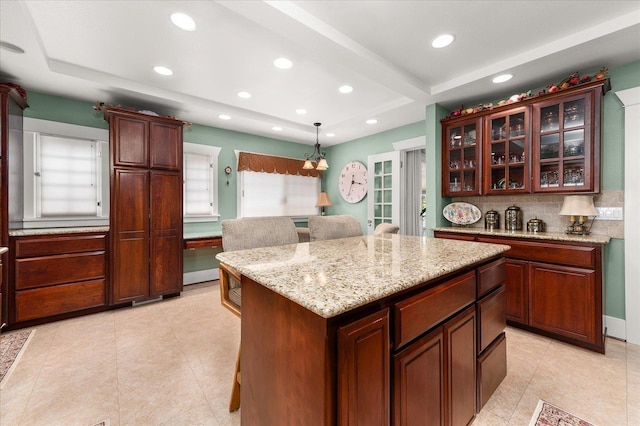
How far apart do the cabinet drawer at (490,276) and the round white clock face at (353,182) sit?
136 inches

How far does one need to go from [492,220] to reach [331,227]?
2.07 metres

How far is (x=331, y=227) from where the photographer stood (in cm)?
249

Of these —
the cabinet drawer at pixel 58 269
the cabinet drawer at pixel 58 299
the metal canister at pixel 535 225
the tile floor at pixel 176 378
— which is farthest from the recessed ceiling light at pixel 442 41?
the cabinet drawer at pixel 58 299

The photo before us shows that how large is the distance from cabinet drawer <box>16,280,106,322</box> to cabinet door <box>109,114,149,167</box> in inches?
54.2

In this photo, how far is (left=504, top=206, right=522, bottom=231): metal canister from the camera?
10.2 ft

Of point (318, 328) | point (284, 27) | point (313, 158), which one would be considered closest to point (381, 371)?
point (318, 328)

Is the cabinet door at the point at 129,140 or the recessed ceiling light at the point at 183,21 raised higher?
the recessed ceiling light at the point at 183,21

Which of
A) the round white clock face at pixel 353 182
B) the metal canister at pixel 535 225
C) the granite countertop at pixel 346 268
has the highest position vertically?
the round white clock face at pixel 353 182

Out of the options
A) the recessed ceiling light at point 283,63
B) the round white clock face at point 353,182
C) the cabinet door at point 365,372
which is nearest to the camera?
the cabinet door at point 365,372

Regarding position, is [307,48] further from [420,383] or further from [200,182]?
[200,182]

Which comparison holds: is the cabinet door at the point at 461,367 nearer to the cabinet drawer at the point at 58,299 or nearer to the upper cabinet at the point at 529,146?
the upper cabinet at the point at 529,146

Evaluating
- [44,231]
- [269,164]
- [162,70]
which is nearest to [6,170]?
[44,231]

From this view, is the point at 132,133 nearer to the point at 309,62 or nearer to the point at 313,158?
the point at 309,62

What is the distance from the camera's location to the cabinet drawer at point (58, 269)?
2.74 m
